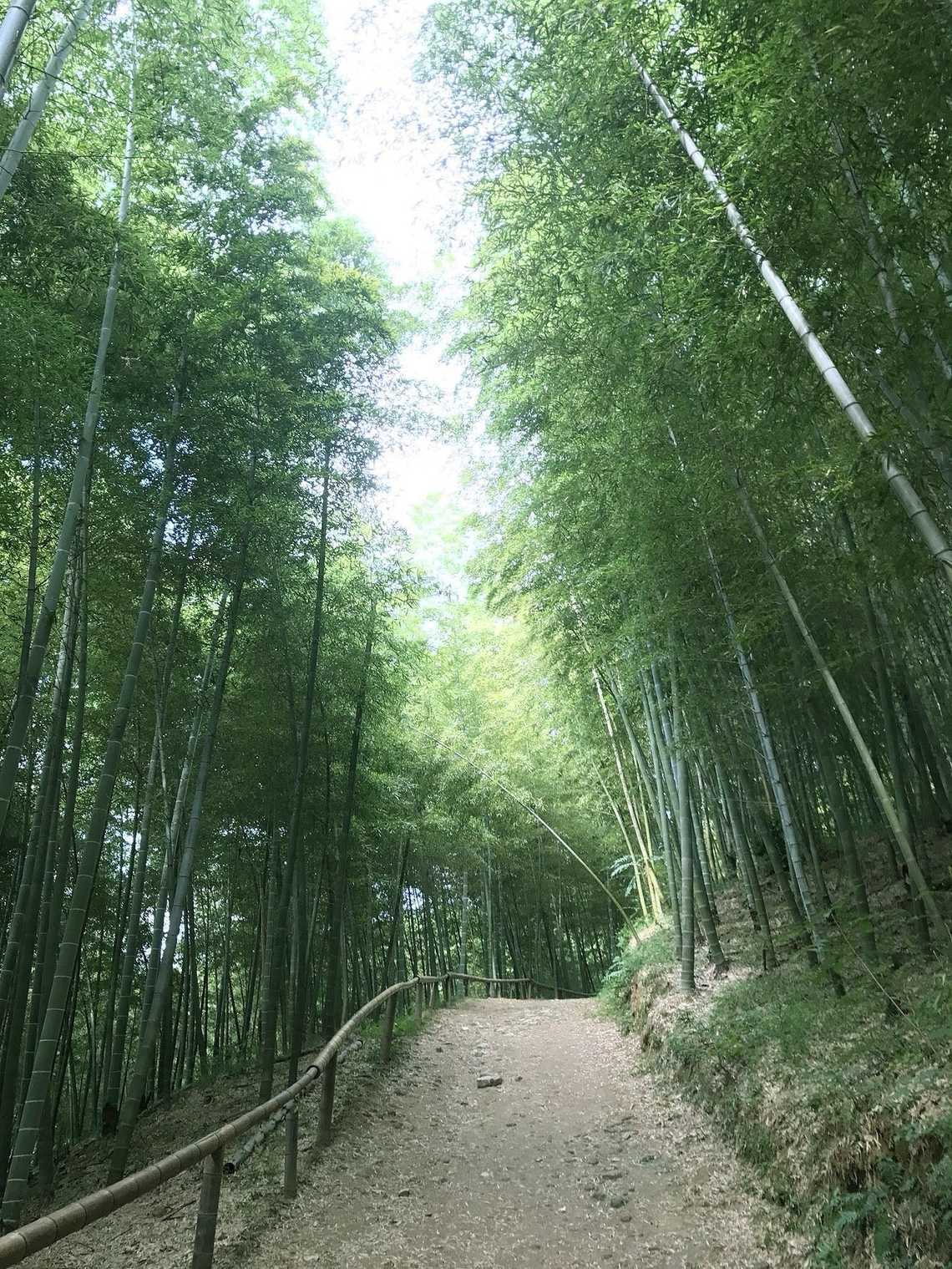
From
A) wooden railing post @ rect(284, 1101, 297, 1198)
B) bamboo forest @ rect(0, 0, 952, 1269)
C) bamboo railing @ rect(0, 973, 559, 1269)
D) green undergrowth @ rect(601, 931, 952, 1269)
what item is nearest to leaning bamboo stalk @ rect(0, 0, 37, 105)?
bamboo forest @ rect(0, 0, 952, 1269)

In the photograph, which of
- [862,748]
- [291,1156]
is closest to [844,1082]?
[862,748]

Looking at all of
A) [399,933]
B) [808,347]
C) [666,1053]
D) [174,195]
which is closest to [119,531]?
[174,195]

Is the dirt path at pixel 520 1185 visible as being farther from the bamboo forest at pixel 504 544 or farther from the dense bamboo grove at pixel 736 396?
the dense bamboo grove at pixel 736 396

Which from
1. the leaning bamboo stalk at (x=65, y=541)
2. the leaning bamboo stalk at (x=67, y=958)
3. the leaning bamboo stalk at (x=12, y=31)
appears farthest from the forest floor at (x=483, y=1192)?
the leaning bamboo stalk at (x=12, y=31)

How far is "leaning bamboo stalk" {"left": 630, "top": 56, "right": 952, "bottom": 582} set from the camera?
207cm

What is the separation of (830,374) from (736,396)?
3.84 feet

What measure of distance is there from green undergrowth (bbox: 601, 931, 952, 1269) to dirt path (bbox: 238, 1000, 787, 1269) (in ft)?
0.66

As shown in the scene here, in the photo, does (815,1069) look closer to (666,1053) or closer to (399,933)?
(666,1053)

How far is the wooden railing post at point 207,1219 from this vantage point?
7.41 feet

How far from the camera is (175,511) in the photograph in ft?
17.2

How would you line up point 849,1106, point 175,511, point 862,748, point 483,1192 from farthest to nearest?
point 175,511 < point 483,1192 < point 862,748 < point 849,1106

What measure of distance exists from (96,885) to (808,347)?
8.41 metres

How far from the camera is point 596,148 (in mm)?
3543

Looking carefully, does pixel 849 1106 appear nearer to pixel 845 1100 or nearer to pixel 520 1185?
pixel 845 1100
